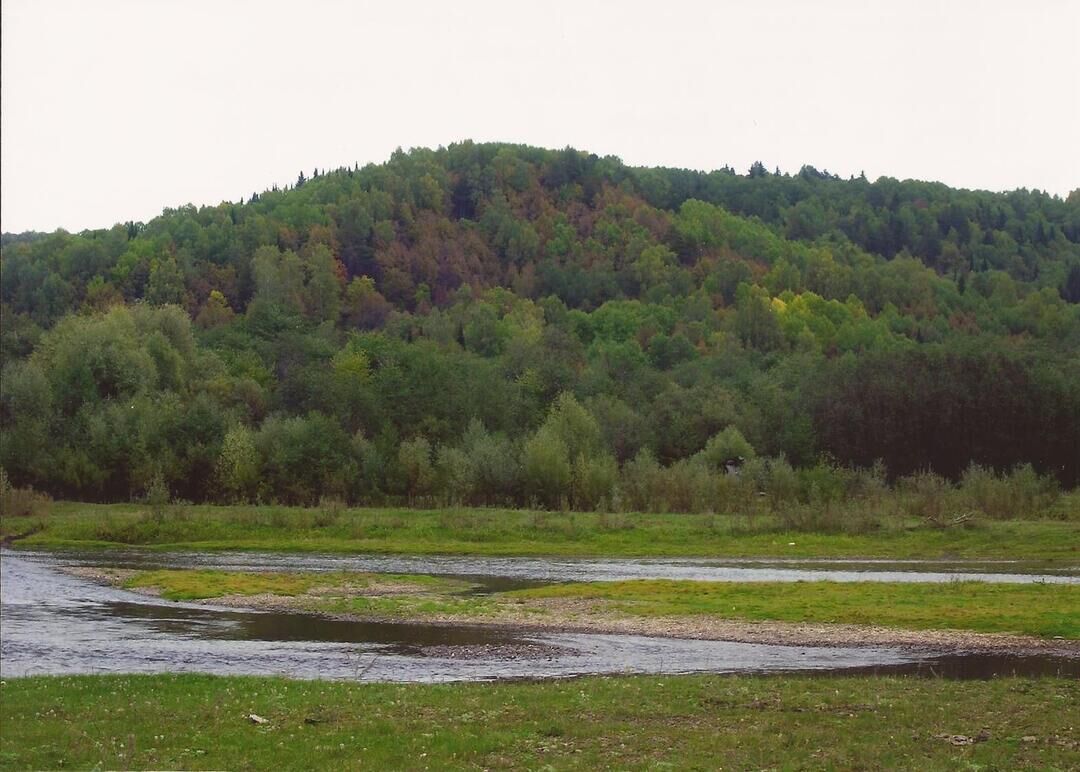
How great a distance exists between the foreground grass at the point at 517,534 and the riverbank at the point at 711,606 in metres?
15.3

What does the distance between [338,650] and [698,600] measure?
15290mm

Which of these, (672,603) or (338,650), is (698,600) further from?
(338,650)

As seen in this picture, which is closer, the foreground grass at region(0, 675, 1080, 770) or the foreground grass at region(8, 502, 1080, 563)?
the foreground grass at region(0, 675, 1080, 770)

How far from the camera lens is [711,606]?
42438 millimetres

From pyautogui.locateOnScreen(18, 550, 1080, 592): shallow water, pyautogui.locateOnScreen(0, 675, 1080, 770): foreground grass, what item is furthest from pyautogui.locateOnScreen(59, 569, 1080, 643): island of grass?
Result: pyautogui.locateOnScreen(0, 675, 1080, 770): foreground grass

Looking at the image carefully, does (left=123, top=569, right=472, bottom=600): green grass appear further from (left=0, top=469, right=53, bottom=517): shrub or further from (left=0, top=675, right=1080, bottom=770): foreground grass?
(left=0, top=469, right=53, bottom=517): shrub

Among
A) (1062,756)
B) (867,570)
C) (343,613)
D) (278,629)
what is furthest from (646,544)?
(1062,756)

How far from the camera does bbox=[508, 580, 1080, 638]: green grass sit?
122 ft

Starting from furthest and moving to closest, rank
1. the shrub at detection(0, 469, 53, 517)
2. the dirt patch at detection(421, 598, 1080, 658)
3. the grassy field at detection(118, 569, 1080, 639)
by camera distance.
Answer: the shrub at detection(0, 469, 53, 517) → the grassy field at detection(118, 569, 1080, 639) → the dirt patch at detection(421, 598, 1080, 658)

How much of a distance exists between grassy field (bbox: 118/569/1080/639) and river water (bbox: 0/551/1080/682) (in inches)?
111

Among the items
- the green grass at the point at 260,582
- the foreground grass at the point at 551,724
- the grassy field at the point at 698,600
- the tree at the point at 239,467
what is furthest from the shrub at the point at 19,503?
the foreground grass at the point at 551,724

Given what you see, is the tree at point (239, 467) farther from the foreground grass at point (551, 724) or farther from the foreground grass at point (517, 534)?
the foreground grass at point (551, 724)

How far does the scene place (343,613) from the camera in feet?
143

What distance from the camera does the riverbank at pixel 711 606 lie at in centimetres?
3562
